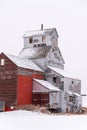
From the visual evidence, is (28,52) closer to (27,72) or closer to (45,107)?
(27,72)

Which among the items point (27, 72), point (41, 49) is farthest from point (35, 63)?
point (27, 72)

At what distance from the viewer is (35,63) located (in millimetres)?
61281

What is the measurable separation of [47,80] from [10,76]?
33.2 feet

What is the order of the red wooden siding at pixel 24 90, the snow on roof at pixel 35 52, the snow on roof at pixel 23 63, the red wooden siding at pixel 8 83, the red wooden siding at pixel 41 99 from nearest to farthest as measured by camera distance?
the red wooden siding at pixel 8 83 < the red wooden siding at pixel 24 90 < the snow on roof at pixel 23 63 < the red wooden siding at pixel 41 99 < the snow on roof at pixel 35 52

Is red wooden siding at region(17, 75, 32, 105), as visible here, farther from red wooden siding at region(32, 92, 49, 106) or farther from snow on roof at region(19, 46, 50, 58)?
snow on roof at region(19, 46, 50, 58)

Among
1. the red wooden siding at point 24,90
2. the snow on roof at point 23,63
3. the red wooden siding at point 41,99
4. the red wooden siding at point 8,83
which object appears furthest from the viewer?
the red wooden siding at point 41,99

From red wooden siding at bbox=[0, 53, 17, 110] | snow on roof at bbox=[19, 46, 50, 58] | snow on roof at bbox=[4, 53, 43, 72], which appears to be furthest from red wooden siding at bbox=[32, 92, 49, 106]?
snow on roof at bbox=[19, 46, 50, 58]

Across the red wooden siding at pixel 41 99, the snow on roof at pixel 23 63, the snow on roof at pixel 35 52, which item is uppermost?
the snow on roof at pixel 35 52

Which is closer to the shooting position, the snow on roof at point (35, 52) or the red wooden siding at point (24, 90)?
the red wooden siding at point (24, 90)

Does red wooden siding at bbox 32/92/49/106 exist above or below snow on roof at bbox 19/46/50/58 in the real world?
below

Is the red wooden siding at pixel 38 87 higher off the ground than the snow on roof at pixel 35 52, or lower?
lower

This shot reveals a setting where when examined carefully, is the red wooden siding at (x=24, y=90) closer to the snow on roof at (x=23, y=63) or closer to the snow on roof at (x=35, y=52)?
the snow on roof at (x=23, y=63)

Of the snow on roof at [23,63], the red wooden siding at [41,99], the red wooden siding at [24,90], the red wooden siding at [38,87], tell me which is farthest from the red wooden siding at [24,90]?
the snow on roof at [23,63]

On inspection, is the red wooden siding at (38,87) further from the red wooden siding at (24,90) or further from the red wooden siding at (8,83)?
the red wooden siding at (8,83)
